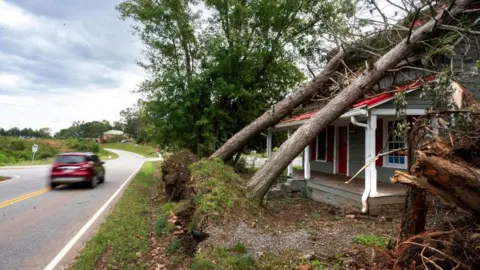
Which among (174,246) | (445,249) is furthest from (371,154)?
(174,246)

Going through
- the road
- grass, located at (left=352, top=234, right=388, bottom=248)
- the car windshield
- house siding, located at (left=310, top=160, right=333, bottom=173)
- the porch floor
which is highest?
the car windshield

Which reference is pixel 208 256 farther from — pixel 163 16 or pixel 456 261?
pixel 163 16

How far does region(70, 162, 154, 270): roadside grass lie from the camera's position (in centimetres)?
529

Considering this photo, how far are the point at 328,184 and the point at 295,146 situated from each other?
2678 millimetres

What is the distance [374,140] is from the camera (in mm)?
8953

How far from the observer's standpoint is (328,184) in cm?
1079

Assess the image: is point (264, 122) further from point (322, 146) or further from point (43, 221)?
point (43, 221)

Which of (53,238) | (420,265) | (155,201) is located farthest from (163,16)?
(420,265)

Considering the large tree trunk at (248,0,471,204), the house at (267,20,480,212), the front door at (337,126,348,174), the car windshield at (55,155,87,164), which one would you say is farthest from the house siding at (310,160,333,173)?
the car windshield at (55,155,87,164)

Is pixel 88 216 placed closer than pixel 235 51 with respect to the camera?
Yes

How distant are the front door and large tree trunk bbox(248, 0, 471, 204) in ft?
12.7

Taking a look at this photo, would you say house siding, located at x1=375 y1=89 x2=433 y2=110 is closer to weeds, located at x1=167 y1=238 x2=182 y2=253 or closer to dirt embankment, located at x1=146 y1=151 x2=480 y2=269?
dirt embankment, located at x1=146 y1=151 x2=480 y2=269

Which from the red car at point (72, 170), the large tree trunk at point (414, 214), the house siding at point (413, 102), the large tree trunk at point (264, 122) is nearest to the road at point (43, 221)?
the red car at point (72, 170)

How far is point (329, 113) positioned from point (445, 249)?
19.9ft
